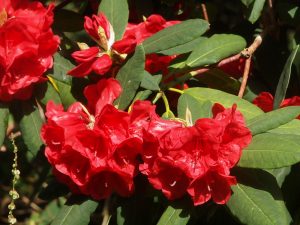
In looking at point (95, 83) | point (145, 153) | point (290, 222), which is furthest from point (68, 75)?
point (290, 222)

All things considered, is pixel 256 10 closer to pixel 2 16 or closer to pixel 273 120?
pixel 273 120

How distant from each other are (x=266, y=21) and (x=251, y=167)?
740 millimetres

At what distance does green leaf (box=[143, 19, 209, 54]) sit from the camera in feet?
5.57

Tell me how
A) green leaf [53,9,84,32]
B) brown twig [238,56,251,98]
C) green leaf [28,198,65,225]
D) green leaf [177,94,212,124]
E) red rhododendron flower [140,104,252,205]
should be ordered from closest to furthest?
1. red rhododendron flower [140,104,252,205]
2. green leaf [177,94,212,124]
3. brown twig [238,56,251,98]
4. green leaf [53,9,84,32]
5. green leaf [28,198,65,225]

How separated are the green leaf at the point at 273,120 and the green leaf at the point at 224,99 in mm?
124

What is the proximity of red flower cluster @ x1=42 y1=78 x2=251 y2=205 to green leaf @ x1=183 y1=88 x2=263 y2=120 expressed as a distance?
12 cm

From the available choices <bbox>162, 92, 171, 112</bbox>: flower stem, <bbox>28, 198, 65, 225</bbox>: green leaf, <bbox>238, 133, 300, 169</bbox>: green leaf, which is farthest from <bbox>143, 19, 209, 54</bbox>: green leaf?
<bbox>28, 198, 65, 225</bbox>: green leaf

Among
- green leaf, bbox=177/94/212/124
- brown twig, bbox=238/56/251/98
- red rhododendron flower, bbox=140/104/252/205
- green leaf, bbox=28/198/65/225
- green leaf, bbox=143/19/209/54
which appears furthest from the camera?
green leaf, bbox=28/198/65/225

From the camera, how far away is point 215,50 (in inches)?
72.0

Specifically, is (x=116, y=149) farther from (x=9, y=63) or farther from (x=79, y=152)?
(x=9, y=63)

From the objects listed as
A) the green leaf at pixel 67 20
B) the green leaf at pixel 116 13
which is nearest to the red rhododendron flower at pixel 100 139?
the green leaf at pixel 116 13

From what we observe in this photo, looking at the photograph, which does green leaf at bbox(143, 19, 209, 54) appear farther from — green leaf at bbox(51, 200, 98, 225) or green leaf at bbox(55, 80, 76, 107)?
green leaf at bbox(51, 200, 98, 225)

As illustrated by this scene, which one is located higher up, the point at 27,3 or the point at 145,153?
the point at 27,3

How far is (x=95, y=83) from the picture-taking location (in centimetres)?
173
